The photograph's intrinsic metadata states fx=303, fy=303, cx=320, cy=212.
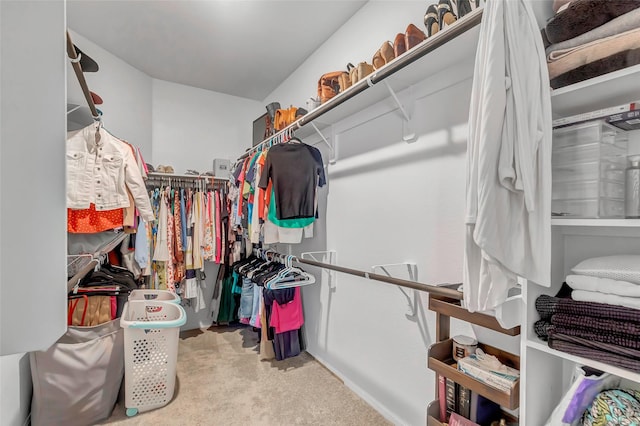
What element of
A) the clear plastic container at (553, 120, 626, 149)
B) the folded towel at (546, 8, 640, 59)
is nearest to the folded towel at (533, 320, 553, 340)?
the clear plastic container at (553, 120, 626, 149)

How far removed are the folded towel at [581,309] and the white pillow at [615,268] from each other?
0.09 m

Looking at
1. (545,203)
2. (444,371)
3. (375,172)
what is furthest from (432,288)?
(375,172)

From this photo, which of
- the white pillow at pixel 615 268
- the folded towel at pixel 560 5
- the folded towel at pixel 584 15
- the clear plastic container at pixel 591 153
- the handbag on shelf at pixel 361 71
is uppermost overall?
the handbag on shelf at pixel 361 71

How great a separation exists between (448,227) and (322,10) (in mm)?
1809

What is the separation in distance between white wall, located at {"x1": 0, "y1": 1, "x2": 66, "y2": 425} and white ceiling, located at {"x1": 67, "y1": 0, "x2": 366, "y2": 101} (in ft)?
7.59

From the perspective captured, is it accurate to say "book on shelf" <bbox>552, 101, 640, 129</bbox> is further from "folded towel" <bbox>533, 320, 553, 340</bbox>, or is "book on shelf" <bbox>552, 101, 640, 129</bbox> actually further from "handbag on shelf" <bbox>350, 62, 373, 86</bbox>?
"handbag on shelf" <bbox>350, 62, 373, 86</bbox>

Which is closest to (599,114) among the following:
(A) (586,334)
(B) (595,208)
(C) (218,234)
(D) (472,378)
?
(B) (595,208)

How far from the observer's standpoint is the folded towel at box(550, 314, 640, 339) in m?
0.80

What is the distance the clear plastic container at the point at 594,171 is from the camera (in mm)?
913

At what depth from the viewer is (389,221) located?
190 centimetres

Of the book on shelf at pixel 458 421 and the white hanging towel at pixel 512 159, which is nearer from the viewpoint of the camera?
the white hanging towel at pixel 512 159

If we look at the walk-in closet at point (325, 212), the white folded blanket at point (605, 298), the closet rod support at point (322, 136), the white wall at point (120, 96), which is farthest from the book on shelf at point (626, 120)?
A: the white wall at point (120, 96)

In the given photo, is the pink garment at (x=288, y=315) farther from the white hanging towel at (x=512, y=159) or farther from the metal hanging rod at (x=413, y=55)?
the white hanging towel at (x=512, y=159)

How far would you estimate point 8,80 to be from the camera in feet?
0.76
